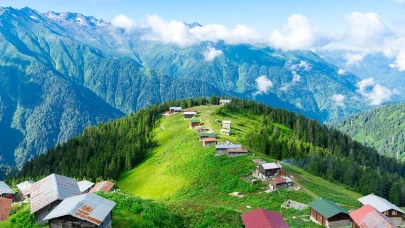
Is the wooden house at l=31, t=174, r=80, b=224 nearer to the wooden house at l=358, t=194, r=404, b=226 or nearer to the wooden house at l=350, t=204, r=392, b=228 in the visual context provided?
the wooden house at l=350, t=204, r=392, b=228

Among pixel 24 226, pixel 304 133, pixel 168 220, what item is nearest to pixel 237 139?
pixel 304 133

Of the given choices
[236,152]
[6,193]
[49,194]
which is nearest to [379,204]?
[236,152]

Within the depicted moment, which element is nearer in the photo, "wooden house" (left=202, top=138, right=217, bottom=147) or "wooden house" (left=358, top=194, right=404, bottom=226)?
"wooden house" (left=358, top=194, right=404, bottom=226)

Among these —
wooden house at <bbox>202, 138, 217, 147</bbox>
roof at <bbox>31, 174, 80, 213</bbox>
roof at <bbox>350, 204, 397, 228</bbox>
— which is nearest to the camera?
roof at <bbox>31, 174, 80, 213</bbox>

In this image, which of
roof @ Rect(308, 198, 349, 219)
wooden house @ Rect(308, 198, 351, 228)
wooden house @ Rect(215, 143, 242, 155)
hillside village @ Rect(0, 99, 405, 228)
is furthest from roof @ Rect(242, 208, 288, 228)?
wooden house @ Rect(215, 143, 242, 155)

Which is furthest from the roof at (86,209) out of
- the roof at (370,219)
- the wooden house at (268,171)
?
the wooden house at (268,171)

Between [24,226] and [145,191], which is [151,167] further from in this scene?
[24,226]

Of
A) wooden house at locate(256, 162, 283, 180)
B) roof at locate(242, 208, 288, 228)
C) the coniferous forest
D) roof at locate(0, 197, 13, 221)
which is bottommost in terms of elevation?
the coniferous forest
